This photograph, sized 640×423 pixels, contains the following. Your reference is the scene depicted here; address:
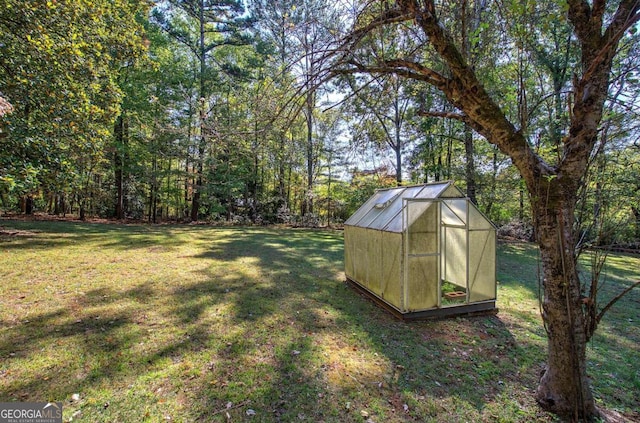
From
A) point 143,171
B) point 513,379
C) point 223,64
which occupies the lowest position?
point 513,379

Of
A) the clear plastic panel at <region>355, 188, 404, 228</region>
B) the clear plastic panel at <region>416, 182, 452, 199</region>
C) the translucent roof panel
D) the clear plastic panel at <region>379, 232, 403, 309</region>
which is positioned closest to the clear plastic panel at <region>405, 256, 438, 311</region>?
the clear plastic panel at <region>379, 232, 403, 309</region>

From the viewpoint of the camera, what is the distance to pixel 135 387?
282 cm

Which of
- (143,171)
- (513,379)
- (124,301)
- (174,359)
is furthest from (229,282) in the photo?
(143,171)

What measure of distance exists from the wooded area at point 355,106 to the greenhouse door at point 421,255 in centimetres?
133

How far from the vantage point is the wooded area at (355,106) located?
234cm

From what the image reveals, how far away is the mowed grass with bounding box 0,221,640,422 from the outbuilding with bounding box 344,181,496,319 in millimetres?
366

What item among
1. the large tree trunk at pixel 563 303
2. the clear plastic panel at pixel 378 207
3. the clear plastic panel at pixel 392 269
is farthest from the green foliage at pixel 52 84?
the large tree trunk at pixel 563 303

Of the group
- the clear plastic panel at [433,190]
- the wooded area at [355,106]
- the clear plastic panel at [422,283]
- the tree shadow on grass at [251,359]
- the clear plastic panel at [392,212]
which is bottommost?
the tree shadow on grass at [251,359]

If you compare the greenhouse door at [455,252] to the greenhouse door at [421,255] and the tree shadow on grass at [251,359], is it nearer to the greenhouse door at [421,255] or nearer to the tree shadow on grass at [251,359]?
the greenhouse door at [421,255]

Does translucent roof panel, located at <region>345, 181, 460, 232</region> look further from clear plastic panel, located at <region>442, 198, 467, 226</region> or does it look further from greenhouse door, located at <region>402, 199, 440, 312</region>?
clear plastic panel, located at <region>442, 198, 467, 226</region>

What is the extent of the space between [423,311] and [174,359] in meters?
3.72

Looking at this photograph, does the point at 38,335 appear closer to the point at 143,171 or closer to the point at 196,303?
the point at 196,303

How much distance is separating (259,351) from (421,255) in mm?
2818

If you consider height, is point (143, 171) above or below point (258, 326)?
above
